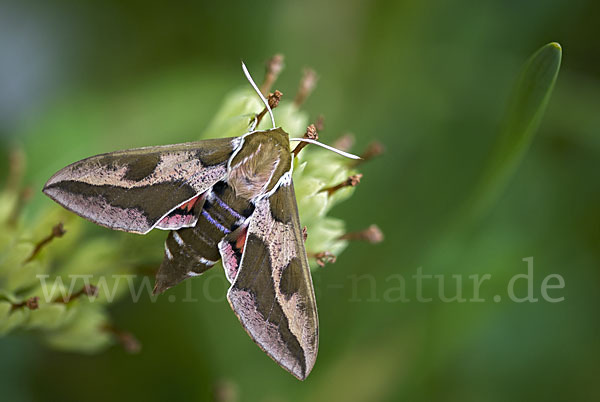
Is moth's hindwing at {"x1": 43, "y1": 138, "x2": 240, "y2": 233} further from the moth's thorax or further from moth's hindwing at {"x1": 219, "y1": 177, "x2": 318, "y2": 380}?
moth's hindwing at {"x1": 219, "y1": 177, "x2": 318, "y2": 380}

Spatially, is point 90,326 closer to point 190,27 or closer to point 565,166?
point 190,27

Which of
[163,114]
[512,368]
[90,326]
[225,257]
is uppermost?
[163,114]

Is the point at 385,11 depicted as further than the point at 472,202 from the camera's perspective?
Yes

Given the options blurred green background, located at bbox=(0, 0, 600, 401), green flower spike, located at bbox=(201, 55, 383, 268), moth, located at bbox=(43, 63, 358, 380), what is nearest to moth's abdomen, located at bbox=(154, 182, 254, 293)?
moth, located at bbox=(43, 63, 358, 380)

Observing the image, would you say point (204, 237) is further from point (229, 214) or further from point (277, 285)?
point (277, 285)

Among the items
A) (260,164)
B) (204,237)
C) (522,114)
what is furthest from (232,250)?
(522,114)

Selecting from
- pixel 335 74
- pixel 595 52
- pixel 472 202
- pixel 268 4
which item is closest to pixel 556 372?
pixel 472 202
